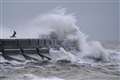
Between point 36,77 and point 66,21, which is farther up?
point 66,21

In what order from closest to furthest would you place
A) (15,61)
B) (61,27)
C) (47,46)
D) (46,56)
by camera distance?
1. (15,61)
2. (46,56)
3. (47,46)
4. (61,27)

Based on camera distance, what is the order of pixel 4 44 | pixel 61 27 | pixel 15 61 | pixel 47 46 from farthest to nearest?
pixel 61 27
pixel 47 46
pixel 4 44
pixel 15 61

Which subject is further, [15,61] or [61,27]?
[61,27]

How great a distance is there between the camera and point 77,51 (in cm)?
2927

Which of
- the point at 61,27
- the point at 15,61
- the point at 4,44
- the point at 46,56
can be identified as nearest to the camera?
the point at 15,61

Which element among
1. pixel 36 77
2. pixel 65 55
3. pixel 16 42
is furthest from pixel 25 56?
pixel 36 77

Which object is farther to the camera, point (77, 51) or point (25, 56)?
point (77, 51)


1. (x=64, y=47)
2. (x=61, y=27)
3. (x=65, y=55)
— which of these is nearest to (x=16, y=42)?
(x=65, y=55)

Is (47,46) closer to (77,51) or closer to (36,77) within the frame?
(77,51)

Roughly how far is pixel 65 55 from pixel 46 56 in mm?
2226

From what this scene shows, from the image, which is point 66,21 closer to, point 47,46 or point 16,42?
point 47,46

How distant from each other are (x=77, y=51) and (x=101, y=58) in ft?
13.5

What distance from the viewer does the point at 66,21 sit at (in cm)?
3388

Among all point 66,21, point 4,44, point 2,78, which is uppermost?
point 66,21
